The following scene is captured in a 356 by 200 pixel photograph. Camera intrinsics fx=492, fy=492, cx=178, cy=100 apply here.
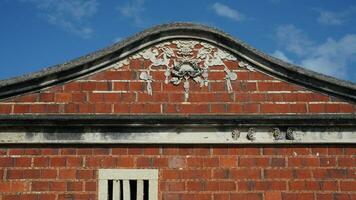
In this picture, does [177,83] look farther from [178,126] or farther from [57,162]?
[57,162]

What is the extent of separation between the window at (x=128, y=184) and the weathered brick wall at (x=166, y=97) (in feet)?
2.96

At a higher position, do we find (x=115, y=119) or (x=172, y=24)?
(x=172, y=24)

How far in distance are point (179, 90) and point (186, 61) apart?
1.48 ft

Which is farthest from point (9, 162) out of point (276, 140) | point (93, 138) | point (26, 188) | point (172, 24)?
point (276, 140)

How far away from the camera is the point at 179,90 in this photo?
23.9ft

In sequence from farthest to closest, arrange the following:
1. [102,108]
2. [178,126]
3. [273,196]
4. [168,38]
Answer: [168,38] → [102,108] → [178,126] → [273,196]

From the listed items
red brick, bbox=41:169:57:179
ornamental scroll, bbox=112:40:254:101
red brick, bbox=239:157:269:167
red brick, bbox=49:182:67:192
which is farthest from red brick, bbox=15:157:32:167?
red brick, bbox=239:157:269:167

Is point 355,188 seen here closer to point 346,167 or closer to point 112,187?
point 346,167

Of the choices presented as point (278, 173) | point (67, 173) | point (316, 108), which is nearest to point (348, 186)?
point (278, 173)

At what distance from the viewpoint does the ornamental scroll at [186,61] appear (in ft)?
24.0

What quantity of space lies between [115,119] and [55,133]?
2.90 ft

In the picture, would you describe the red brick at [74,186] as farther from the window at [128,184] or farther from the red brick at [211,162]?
the red brick at [211,162]

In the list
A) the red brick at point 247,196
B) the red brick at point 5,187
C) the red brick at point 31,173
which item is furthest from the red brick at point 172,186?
the red brick at point 5,187

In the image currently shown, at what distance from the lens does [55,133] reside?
699 centimetres
